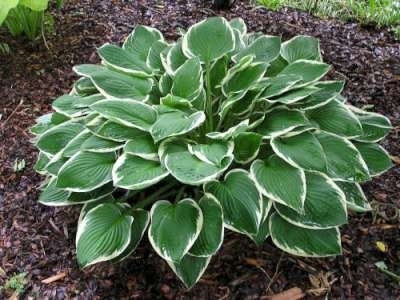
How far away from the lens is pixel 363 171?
1.83m

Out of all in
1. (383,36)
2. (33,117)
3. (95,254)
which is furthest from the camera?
(383,36)

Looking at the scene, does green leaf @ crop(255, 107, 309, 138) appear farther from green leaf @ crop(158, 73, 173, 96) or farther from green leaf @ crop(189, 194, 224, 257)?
green leaf @ crop(158, 73, 173, 96)

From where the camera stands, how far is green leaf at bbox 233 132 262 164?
70.6 inches

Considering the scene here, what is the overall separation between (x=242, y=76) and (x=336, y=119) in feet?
1.35

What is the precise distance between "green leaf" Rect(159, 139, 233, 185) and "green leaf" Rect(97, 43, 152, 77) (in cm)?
46

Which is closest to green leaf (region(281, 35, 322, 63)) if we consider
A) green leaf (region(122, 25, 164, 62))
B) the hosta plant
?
the hosta plant

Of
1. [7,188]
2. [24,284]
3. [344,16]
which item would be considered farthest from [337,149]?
[344,16]

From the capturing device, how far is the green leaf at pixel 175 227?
1621 millimetres

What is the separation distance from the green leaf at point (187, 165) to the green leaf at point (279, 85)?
0.33m

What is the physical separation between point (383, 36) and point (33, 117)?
2.43 m

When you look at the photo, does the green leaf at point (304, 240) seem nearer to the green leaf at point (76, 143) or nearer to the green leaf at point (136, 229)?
the green leaf at point (136, 229)

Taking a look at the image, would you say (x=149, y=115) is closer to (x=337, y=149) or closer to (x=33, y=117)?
(x=337, y=149)

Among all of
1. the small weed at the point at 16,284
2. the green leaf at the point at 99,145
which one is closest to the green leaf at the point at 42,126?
the green leaf at the point at 99,145

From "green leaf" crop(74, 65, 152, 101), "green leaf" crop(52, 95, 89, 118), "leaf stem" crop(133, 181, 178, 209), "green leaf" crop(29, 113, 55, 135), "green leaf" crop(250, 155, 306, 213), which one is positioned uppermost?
"green leaf" crop(74, 65, 152, 101)
